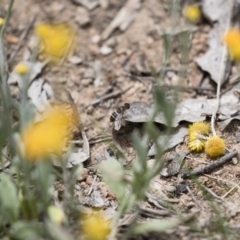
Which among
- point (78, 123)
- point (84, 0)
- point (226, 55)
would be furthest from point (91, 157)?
point (84, 0)

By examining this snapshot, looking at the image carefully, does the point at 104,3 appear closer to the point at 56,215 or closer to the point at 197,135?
the point at 197,135

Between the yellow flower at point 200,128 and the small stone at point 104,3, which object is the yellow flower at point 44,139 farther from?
the small stone at point 104,3

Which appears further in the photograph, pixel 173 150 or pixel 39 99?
pixel 39 99

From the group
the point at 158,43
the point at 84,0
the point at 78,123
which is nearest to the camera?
the point at 78,123

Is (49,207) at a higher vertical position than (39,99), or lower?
higher

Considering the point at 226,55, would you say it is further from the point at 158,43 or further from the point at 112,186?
the point at 112,186

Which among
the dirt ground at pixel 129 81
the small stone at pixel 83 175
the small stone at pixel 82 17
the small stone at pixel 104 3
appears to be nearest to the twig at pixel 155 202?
the dirt ground at pixel 129 81
